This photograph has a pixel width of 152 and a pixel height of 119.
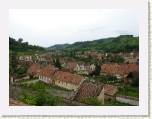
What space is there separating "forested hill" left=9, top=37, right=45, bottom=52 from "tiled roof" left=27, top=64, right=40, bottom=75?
9 cm

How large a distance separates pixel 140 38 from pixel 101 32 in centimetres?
23

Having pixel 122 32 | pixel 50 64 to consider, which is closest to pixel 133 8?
pixel 122 32

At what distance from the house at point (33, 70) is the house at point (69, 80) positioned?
0.36 feet

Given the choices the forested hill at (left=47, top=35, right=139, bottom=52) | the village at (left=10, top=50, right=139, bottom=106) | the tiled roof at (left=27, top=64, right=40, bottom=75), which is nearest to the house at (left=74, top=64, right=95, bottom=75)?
the village at (left=10, top=50, right=139, bottom=106)

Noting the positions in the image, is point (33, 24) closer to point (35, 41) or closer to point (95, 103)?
point (35, 41)

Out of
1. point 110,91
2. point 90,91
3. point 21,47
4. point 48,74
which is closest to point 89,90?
point 90,91

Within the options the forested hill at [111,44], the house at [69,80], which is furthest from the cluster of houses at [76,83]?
the forested hill at [111,44]

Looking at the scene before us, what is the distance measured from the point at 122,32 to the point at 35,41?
502mm

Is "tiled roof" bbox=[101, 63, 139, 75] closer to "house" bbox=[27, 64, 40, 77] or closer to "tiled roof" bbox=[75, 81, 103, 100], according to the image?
"tiled roof" bbox=[75, 81, 103, 100]

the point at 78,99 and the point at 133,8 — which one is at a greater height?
the point at 133,8

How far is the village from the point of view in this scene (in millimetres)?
6938

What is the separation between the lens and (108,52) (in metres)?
6.96

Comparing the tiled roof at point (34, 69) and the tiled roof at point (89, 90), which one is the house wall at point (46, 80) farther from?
the tiled roof at point (89, 90)

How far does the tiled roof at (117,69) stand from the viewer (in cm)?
694
